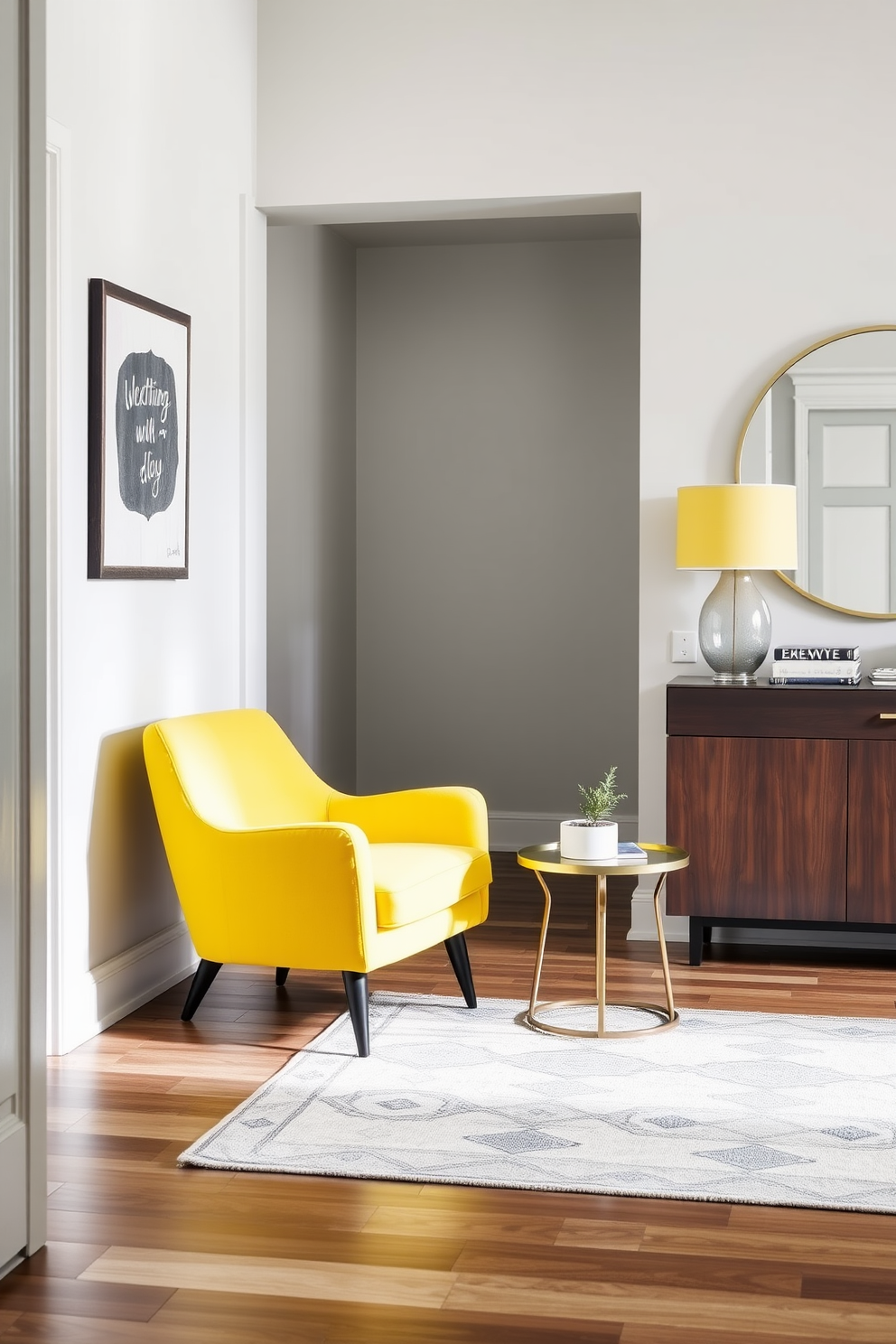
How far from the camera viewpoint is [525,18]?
4.69m

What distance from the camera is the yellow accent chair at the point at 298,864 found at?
3.38 metres

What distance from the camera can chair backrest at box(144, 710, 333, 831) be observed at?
12.0 feet

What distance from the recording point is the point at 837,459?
15.0ft

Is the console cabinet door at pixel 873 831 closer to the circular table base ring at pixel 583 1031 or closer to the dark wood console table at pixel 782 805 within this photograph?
the dark wood console table at pixel 782 805

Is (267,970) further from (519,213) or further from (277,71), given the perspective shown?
(277,71)

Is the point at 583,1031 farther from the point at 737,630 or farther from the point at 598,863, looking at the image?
the point at 737,630

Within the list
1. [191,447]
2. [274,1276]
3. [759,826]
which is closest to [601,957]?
[759,826]

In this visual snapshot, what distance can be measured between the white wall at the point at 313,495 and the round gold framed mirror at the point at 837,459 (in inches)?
74.4

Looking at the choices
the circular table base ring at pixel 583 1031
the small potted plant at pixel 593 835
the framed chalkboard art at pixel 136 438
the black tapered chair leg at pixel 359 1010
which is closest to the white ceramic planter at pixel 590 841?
the small potted plant at pixel 593 835

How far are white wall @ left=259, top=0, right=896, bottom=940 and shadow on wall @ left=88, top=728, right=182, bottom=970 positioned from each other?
1.58 meters

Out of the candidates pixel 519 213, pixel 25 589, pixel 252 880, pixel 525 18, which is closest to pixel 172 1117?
pixel 252 880

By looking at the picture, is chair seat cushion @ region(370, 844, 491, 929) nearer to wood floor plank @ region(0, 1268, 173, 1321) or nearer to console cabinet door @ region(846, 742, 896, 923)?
console cabinet door @ region(846, 742, 896, 923)

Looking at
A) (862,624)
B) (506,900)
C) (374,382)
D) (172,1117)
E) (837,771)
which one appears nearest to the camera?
(172,1117)

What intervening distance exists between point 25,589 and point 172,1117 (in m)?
1.21
